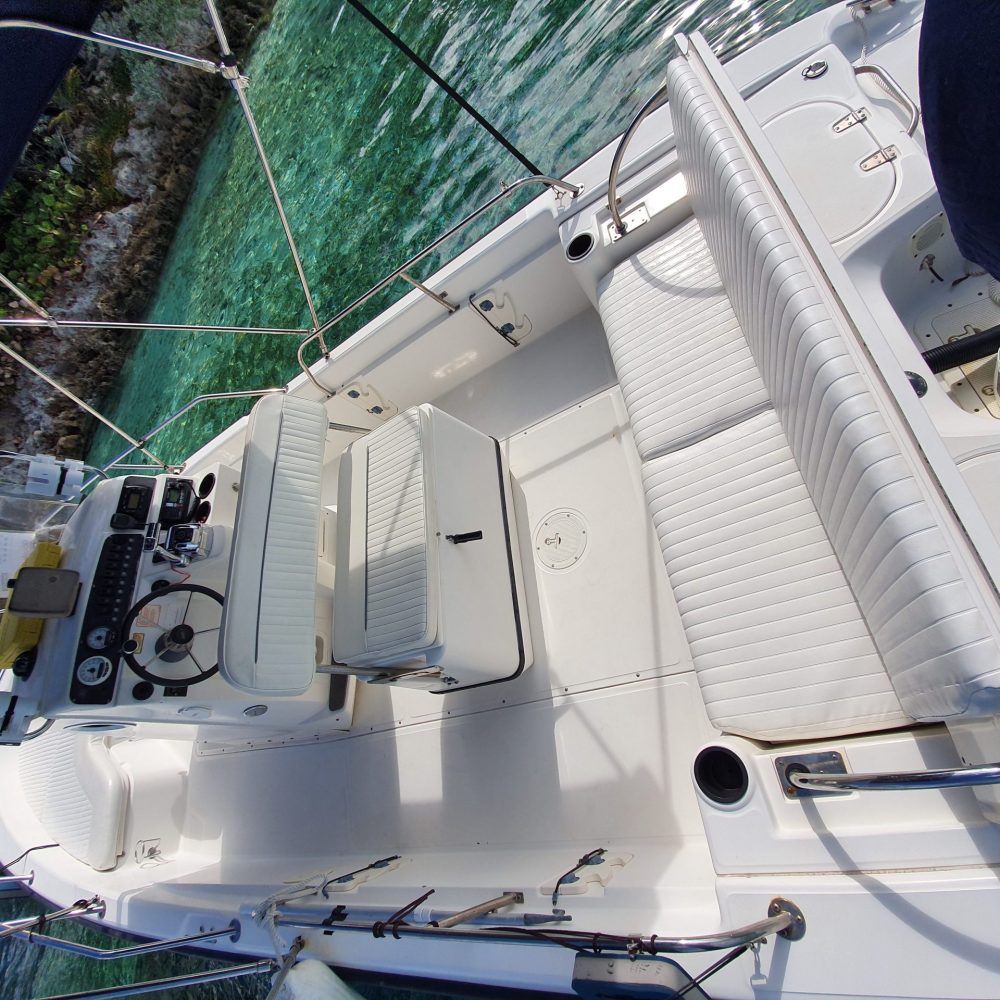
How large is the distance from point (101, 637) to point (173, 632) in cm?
18

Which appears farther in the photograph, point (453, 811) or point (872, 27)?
point (453, 811)

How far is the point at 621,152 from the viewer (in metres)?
1.53

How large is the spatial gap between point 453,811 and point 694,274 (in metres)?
1.75

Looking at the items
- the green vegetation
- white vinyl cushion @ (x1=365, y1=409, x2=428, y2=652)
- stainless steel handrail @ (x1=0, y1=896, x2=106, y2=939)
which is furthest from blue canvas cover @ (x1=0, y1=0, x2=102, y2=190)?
the green vegetation

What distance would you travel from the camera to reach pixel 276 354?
389 centimetres

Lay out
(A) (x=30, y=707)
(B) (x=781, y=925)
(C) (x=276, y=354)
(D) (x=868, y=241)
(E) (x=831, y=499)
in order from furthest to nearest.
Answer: (C) (x=276, y=354) → (A) (x=30, y=707) → (D) (x=868, y=241) → (E) (x=831, y=499) → (B) (x=781, y=925)

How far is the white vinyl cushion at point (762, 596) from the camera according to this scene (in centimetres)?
104

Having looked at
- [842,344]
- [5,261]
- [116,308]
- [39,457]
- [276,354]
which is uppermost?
[5,261]

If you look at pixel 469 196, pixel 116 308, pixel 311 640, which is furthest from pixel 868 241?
pixel 116 308

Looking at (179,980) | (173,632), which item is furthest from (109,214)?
(179,980)

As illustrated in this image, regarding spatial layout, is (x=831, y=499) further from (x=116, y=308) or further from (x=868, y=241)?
(x=116, y=308)

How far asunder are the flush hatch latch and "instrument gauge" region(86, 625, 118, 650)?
2251 millimetres

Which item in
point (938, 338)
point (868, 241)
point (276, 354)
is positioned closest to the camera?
point (868, 241)

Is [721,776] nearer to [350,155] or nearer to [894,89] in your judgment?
[894,89]
